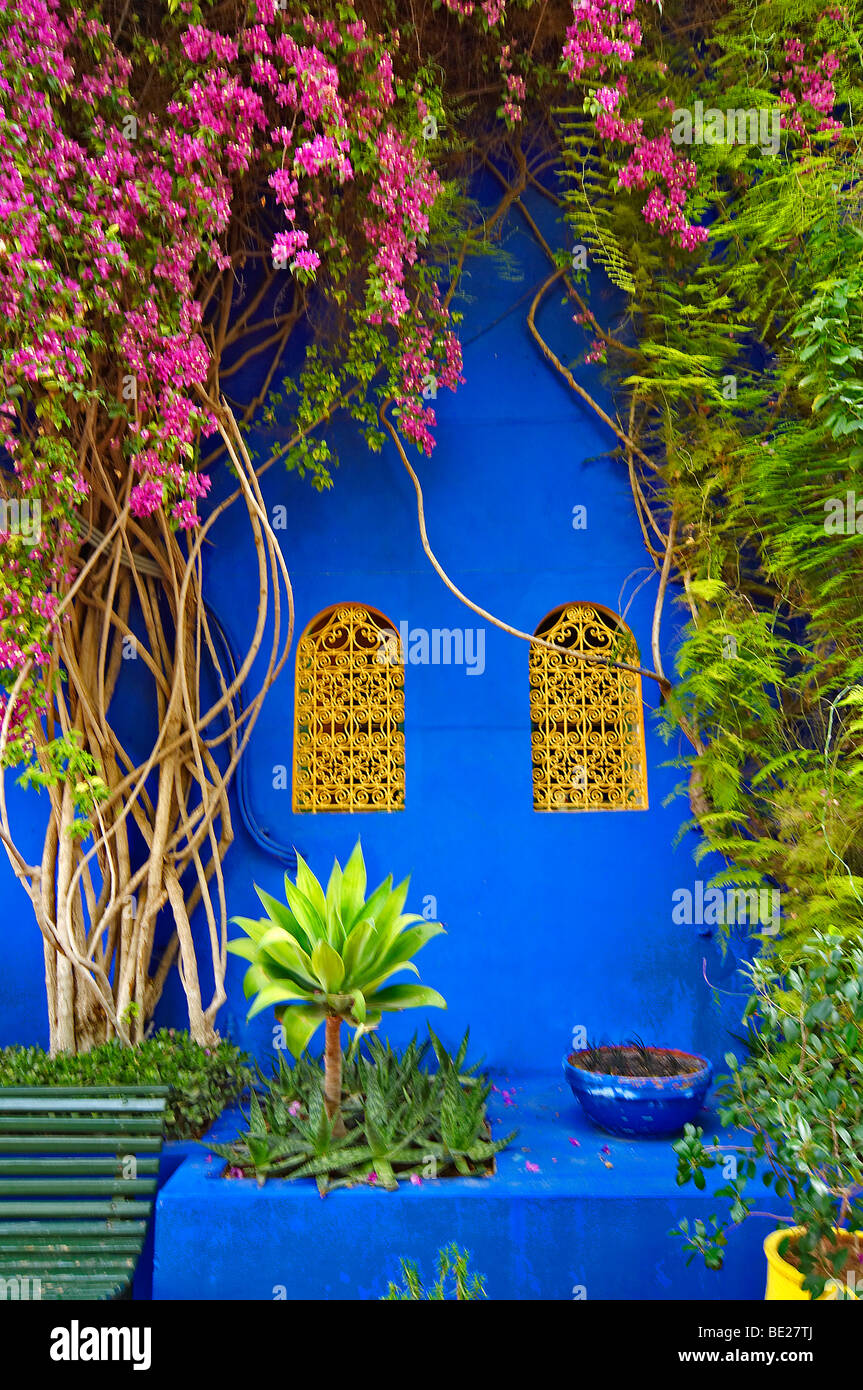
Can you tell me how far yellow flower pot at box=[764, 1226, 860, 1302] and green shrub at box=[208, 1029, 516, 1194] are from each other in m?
0.89

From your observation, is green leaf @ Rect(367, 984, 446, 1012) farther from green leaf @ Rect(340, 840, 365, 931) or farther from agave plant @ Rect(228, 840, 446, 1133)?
green leaf @ Rect(340, 840, 365, 931)

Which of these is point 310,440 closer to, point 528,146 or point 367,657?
point 367,657

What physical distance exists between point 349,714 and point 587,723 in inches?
40.8

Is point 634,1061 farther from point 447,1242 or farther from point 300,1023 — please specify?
point 300,1023

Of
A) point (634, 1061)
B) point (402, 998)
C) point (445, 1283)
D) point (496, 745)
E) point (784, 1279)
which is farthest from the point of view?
point (496, 745)

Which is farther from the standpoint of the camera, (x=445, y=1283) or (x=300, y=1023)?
(x=300, y=1023)

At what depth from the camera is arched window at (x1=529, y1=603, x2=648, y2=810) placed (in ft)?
12.9

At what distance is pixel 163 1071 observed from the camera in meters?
3.32

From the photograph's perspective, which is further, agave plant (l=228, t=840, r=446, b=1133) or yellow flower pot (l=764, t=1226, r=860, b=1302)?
agave plant (l=228, t=840, r=446, b=1133)

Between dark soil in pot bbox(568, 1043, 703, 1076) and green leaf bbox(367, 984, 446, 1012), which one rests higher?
green leaf bbox(367, 984, 446, 1012)

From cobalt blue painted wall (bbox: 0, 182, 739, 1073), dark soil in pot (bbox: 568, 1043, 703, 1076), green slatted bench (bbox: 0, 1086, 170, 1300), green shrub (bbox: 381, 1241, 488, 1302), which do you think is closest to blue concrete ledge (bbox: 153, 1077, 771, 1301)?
green shrub (bbox: 381, 1241, 488, 1302)

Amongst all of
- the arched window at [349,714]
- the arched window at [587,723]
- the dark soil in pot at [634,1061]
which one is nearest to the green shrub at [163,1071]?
the arched window at [349,714]

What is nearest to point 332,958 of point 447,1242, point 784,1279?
point 447,1242

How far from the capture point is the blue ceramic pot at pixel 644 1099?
310cm
